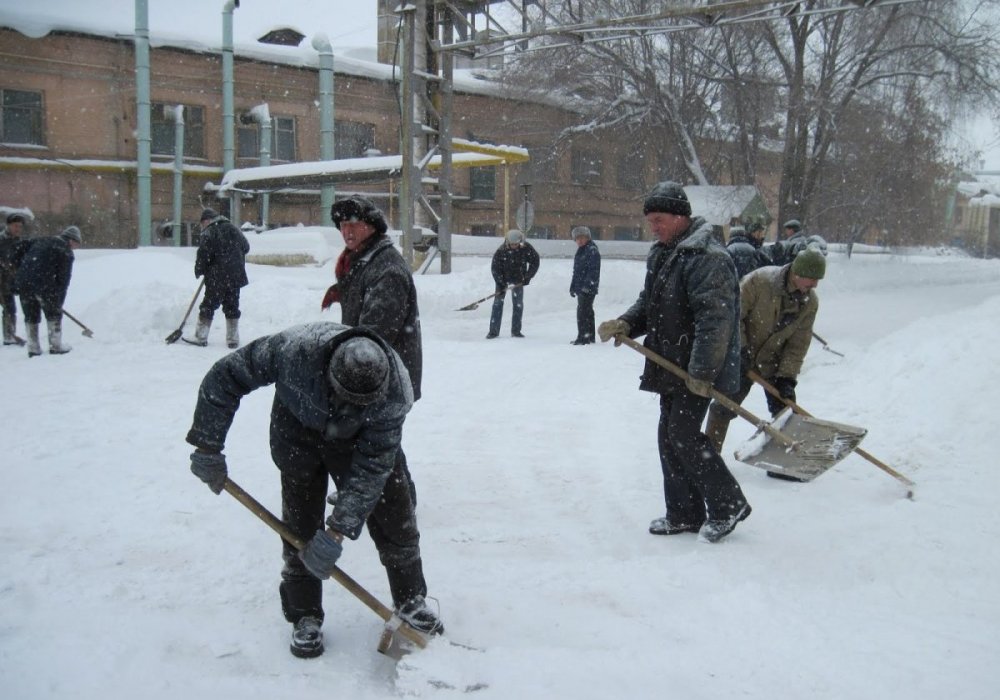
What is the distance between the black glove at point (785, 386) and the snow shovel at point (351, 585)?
3334 mm

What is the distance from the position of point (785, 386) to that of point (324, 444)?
11.7ft

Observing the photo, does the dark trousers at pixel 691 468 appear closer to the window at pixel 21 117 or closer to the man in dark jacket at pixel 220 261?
the man in dark jacket at pixel 220 261

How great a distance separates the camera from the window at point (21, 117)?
22453 millimetres

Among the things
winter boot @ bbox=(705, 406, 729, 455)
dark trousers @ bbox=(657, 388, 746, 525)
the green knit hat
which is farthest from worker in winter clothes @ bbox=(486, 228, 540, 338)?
dark trousers @ bbox=(657, 388, 746, 525)

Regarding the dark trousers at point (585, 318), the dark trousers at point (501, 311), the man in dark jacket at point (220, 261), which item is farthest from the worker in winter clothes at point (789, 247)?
the man in dark jacket at point (220, 261)

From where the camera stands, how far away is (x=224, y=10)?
24172mm

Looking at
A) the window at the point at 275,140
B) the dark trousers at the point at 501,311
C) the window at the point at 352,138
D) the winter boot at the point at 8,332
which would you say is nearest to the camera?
the winter boot at the point at 8,332

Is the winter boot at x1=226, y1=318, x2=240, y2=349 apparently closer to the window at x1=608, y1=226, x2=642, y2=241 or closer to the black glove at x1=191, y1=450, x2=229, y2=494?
the black glove at x1=191, y1=450, x2=229, y2=494

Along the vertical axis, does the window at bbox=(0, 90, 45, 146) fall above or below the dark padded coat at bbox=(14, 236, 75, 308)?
above

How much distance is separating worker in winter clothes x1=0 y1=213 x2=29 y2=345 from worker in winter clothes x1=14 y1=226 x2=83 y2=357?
0.68 meters

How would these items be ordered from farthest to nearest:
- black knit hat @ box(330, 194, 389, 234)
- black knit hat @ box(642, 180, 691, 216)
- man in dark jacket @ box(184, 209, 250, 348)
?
1. man in dark jacket @ box(184, 209, 250, 348)
2. black knit hat @ box(642, 180, 691, 216)
3. black knit hat @ box(330, 194, 389, 234)

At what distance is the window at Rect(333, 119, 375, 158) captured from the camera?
27625mm

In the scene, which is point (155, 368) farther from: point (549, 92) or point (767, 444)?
point (549, 92)

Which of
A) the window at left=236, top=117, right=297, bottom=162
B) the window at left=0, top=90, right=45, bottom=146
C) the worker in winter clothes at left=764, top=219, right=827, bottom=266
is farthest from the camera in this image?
the window at left=236, top=117, right=297, bottom=162
